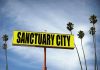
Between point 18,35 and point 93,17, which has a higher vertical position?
point 93,17

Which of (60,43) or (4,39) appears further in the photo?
(4,39)

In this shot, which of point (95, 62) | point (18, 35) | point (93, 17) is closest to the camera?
point (18, 35)

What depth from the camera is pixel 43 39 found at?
1037 inches

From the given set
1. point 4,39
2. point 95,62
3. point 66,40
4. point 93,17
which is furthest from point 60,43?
point 4,39

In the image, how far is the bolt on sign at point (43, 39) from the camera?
2620 cm

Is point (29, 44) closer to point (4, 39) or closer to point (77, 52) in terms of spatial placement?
point (77, 52)

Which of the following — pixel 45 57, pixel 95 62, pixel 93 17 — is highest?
pixel 93 17

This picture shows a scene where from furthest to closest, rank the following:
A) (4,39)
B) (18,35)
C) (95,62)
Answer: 1. (4,39)
2. (95,62)
3. (18,35)

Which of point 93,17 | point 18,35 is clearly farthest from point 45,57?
point 93,17

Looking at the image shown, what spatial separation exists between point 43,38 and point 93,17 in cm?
5142

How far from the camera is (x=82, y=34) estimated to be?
77875 millimetres

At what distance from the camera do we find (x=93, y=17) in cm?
7600

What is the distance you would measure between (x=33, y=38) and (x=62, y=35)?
2.74 m

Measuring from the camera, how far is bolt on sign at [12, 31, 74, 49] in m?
26.2
